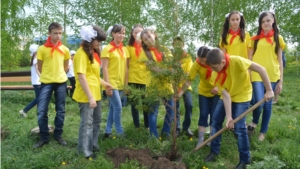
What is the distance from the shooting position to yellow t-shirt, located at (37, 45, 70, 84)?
169 inches

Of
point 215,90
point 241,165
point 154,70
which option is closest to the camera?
point 154,70

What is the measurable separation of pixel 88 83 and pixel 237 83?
173 cm

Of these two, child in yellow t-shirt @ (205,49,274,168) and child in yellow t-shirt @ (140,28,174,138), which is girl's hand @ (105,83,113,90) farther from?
child in yellow t-shirt @ (205,49,274,168)

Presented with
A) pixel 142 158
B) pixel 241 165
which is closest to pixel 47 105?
pixel 142 158

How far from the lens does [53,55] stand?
437 centimetres

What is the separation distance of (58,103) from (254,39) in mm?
2940

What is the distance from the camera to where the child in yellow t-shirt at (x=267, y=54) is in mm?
4195

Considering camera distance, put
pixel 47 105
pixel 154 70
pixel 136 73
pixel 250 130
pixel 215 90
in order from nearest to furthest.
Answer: pixel 154 70, pixel 215 90, pixel 47 105, pixel 250 130, pixel 136 73

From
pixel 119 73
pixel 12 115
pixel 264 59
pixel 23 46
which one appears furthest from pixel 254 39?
pixel 23 46

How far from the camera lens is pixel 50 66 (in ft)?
14.2

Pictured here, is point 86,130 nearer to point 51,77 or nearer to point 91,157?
point 91,157

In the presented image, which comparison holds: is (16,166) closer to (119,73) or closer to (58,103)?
(58,103)

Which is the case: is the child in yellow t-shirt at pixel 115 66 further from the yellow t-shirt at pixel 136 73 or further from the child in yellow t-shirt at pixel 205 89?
the child in yellow t-shirt at pixel 205 89

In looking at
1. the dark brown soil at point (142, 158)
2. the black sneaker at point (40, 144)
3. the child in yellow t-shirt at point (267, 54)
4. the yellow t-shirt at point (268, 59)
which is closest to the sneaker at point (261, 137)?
the child in yellow t-shirt at point (267, 54)
